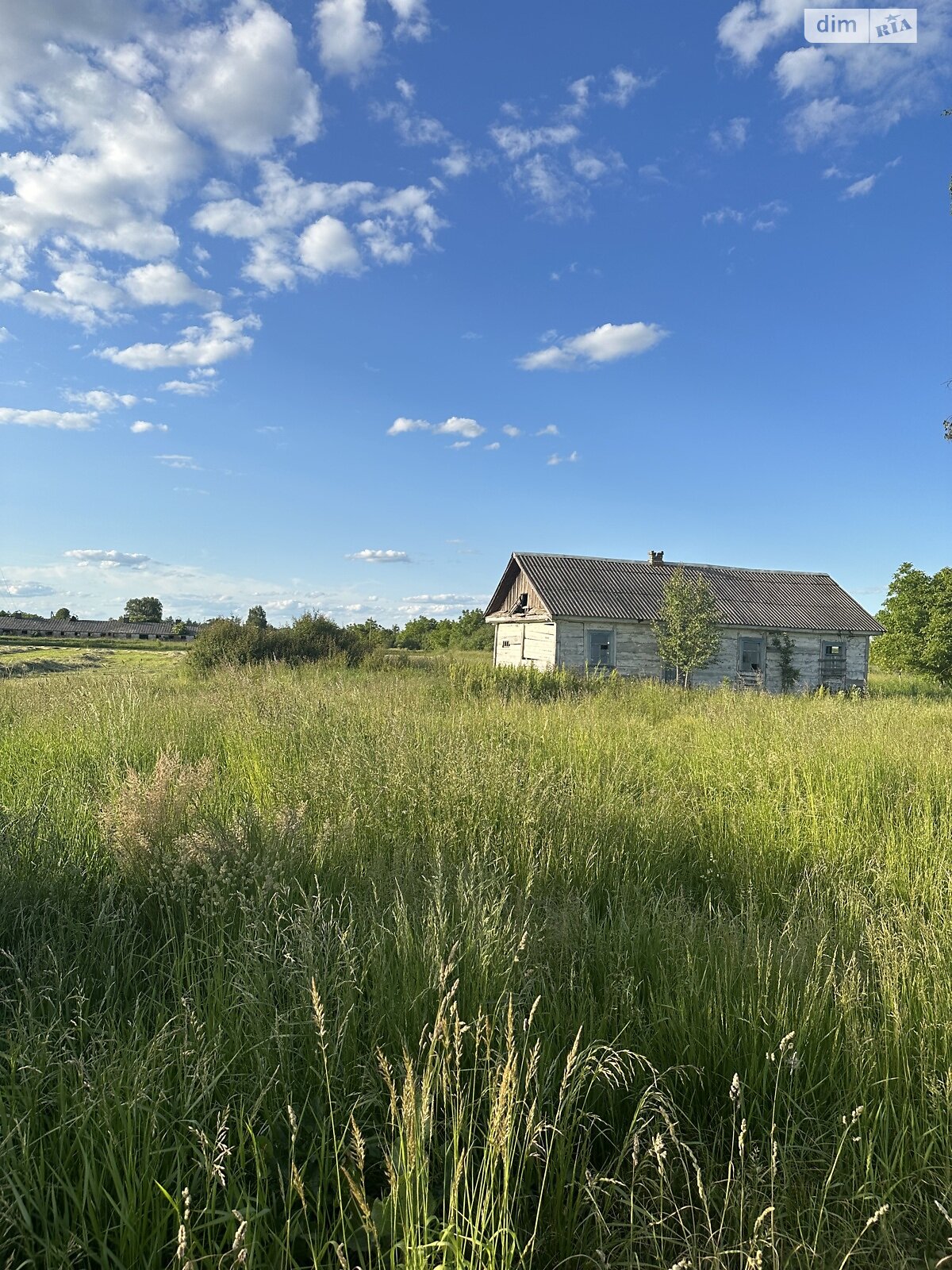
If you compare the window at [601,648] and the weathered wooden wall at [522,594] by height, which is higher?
the weathered wooden wall at [522,594]

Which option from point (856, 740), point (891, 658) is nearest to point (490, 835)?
point (856, 740)

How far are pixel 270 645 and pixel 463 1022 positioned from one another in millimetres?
20141

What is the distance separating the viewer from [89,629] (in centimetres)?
6856

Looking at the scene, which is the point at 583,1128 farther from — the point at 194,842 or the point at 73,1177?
the point at 194,842

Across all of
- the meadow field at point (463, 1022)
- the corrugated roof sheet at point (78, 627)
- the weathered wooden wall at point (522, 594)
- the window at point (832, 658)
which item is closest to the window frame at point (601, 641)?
the weathered wooden wall at point (522, 594)

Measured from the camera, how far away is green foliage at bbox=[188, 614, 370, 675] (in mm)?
20078

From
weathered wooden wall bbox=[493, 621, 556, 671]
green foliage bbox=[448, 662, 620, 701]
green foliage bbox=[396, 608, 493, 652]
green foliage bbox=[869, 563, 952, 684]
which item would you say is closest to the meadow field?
green foliage bbox=[448, 662, 620, 701]

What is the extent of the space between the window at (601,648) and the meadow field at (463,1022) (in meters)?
18.9

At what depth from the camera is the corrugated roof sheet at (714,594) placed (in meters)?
25.0

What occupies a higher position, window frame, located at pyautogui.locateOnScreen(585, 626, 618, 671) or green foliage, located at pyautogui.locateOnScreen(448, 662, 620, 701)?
window frame, located at pyautogui.locateOnScreen(585, 626, 618, 671)

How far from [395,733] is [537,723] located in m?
2.62

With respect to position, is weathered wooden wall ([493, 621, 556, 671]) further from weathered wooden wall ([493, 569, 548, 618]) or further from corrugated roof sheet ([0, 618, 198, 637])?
corrugated roof sheet ([0, 618, 198, 637])

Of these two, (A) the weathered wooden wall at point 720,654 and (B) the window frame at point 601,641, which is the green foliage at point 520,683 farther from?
(B) the window frame at point 601,641

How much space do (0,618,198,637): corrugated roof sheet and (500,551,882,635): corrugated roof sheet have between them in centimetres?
4298
